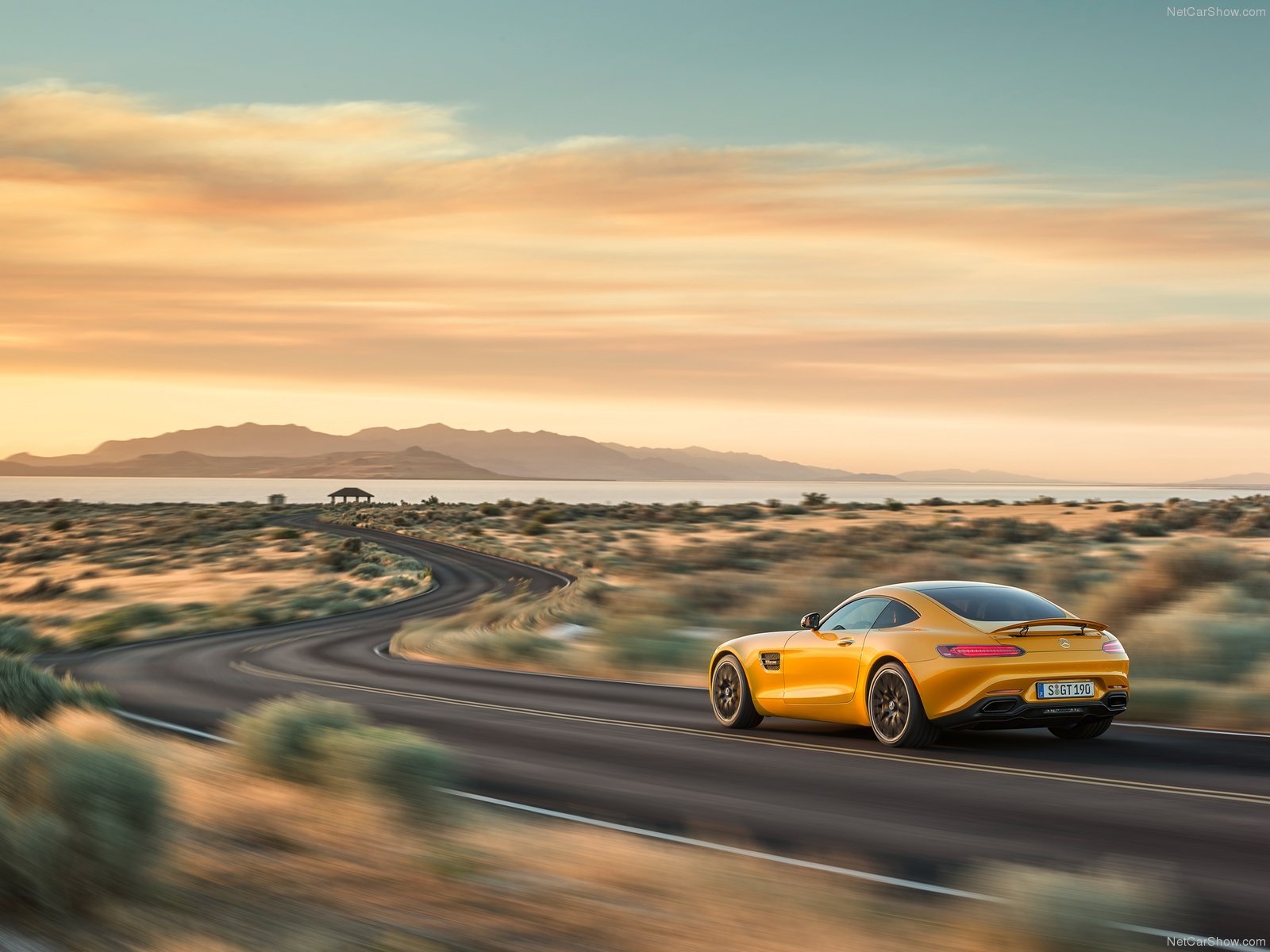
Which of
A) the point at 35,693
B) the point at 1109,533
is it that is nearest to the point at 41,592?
the point at 35,693

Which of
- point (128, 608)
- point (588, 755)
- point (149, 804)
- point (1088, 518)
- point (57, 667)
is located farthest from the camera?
point (1088, 518)

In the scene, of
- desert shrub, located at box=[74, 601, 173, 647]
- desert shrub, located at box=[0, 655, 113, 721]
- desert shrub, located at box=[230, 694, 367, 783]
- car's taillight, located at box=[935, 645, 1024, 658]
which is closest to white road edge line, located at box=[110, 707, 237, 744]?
desert shrub, located at box=[0, 655, 113, 721]

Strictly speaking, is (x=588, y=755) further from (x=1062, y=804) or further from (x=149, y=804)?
(x=149, y=804)

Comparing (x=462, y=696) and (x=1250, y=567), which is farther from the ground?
(x=1250, y=567)

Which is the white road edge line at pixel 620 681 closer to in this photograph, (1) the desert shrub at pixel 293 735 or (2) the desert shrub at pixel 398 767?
(2) the desert shrub at pixel 398 767

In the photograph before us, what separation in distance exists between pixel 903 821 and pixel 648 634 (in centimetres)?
1526

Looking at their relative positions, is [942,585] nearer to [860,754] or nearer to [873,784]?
[860,754]

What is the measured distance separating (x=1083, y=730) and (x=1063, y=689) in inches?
59.8

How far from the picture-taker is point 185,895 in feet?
21.6

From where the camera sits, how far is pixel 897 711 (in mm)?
A: 11805

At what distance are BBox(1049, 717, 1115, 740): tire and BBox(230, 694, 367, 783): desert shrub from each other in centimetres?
660

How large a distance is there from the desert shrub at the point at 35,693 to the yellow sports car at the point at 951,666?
7811mm

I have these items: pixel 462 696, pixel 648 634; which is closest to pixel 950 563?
pixel 648 634

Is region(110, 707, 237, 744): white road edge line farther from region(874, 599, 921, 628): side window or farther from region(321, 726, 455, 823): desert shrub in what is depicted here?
region(874, 599, 921, 628): side window
